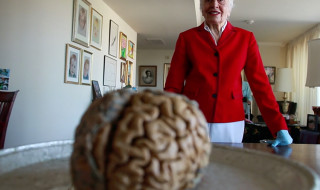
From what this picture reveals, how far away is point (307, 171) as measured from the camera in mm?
428

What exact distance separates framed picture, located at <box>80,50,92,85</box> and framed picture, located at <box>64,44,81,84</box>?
14cm

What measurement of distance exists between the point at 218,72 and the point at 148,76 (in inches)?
345

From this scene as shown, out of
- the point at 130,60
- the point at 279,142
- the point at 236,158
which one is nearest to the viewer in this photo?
the point at 236,158

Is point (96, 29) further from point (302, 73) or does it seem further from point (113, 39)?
point (302, 73)

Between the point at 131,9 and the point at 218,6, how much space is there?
4122 mm

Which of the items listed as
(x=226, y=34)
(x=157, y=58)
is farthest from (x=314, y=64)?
(x=157, y=58)

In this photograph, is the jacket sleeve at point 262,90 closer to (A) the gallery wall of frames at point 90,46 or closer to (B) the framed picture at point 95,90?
(A) the gallery wall of frames at point 90,46

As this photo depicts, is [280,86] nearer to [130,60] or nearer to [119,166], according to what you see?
[130,60]

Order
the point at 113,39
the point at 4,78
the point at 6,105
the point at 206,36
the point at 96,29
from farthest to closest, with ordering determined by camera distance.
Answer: the point at 113,39
the point at 96,29
the point at 4,78
the point at 6,105
the point at 206,36

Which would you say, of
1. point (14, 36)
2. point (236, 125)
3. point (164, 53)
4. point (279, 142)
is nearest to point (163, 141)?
point (279, 142)

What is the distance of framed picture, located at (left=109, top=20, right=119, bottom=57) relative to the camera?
17.9ft

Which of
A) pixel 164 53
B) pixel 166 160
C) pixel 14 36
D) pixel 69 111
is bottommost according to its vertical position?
pixel 69 111

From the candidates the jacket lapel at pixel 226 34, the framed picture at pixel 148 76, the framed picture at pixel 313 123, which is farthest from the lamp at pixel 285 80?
the jacket lapel at pixel 226 34

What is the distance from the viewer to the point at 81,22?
4.20 meters
